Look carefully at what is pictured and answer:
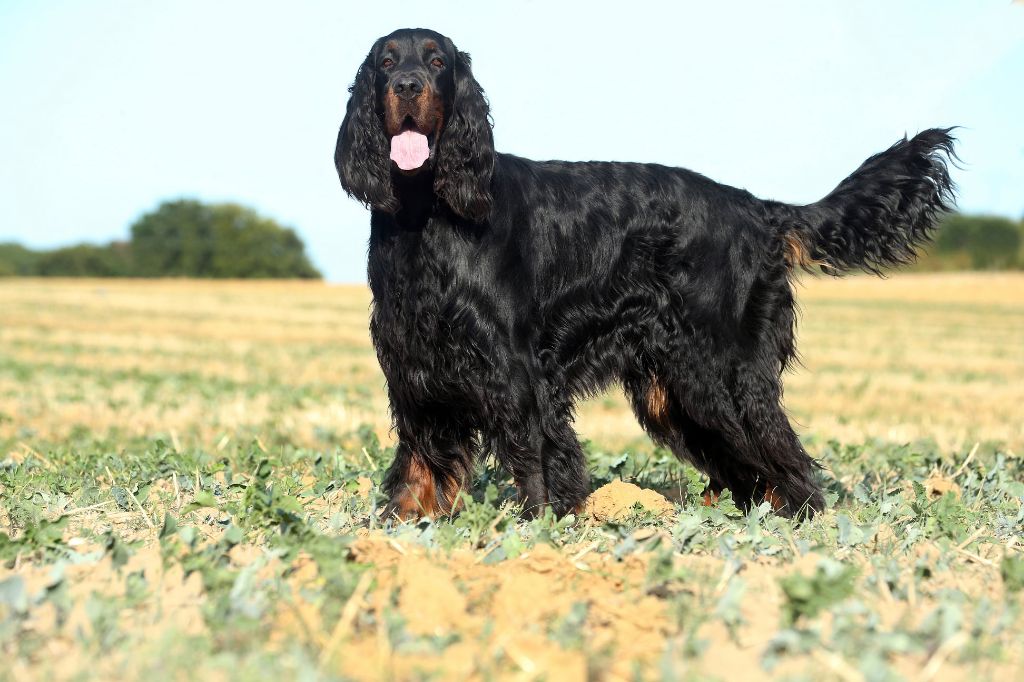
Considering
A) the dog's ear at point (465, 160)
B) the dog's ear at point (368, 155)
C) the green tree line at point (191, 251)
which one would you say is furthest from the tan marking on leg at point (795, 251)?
the green tree line at point (191, 251)

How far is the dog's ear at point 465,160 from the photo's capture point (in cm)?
427

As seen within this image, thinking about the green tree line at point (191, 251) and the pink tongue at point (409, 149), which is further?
the green tree line at point (191, 251)

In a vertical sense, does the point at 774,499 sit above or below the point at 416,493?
below

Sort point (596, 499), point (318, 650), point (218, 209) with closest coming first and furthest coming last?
1. point (318, 650)
2. point (596, 499)
3. point (218, 209)

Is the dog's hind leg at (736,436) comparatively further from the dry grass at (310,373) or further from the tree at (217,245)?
the tree at (217,245)

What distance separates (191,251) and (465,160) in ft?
231

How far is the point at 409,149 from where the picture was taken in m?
4.23

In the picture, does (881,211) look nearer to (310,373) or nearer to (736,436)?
(736,436)

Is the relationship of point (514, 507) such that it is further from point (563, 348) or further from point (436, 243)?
point (436, 243)

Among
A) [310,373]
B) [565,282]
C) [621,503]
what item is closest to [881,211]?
[565,282]

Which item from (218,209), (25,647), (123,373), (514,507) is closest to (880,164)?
(514,507)

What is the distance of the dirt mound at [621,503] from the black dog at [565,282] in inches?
4.9

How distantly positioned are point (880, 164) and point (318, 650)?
13.0 feet

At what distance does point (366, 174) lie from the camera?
14.3 feet
